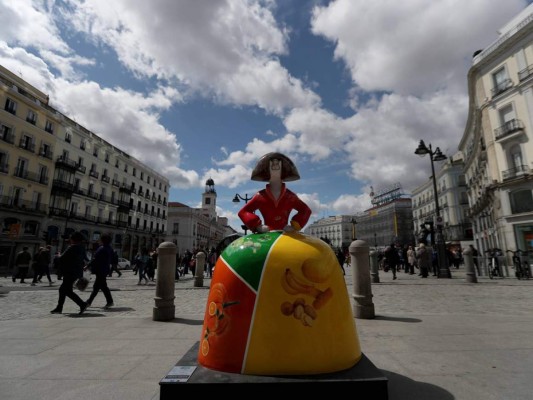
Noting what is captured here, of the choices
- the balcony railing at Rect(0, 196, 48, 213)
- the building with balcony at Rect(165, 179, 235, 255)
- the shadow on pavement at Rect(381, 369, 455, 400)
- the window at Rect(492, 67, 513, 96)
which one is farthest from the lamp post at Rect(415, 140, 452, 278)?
the building with balcony at Rect(165, 179, 235, 255)

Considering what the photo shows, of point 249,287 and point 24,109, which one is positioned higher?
point 24,109

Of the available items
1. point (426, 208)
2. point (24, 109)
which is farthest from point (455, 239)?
point (24, 109)

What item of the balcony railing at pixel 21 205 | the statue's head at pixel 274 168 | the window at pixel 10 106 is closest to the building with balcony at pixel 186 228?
the balcony railing at pixel 21 205

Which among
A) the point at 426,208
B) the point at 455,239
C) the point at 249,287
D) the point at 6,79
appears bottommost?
the point at 249,287

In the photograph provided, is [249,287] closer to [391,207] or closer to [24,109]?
[24,109]

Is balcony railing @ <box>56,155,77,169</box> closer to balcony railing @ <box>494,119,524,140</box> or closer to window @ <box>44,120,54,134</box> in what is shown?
window @ <box>44,120,54,134</box>

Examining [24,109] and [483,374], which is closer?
[483,374]

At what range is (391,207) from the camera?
8644cm

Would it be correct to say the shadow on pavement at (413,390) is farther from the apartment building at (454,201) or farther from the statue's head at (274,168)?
the apartment building at (454,201)

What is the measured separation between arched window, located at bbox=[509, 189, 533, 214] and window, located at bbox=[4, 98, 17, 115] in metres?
42.4

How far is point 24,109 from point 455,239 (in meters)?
57.6

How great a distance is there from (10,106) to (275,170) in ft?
120

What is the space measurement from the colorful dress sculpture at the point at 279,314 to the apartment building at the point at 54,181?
22.7 m

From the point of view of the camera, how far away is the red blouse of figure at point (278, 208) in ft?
9.99
